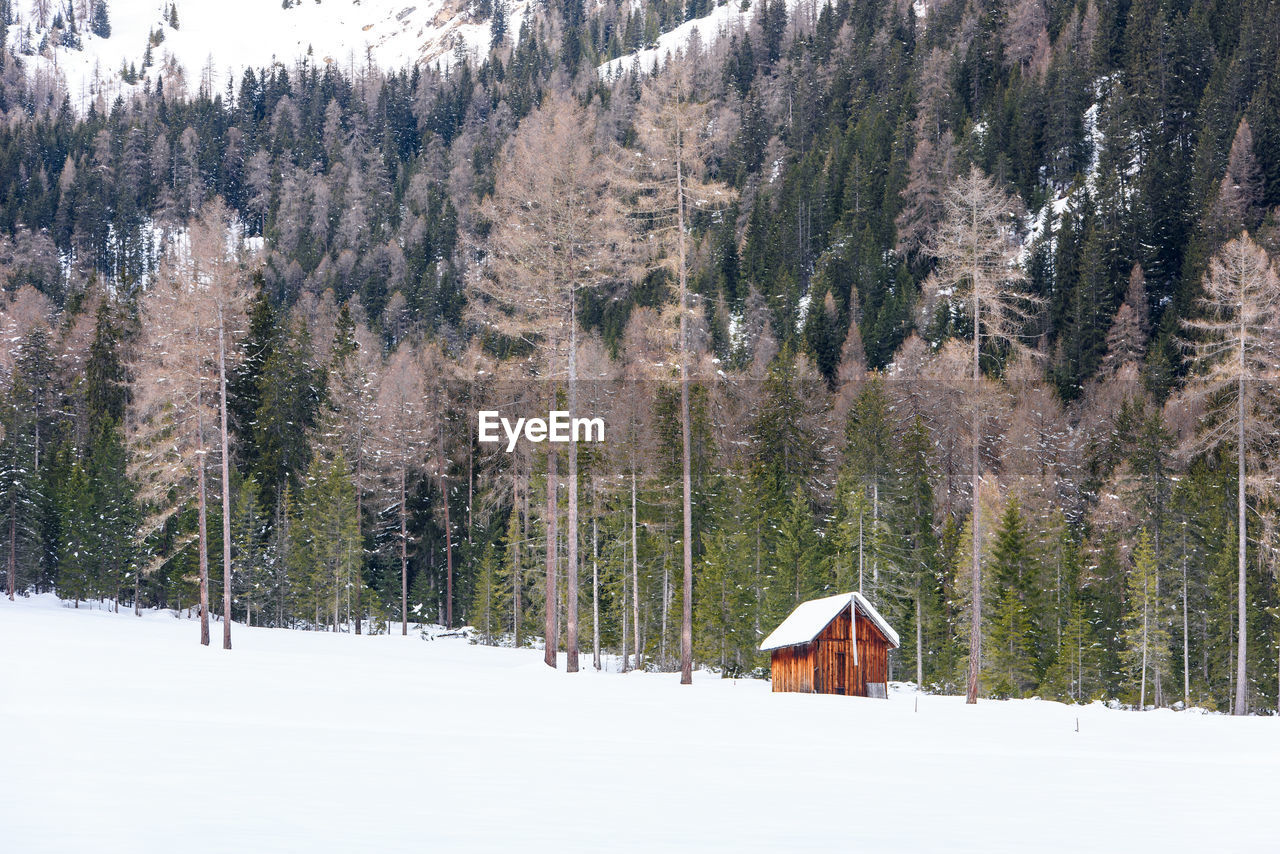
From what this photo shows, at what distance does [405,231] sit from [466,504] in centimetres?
8337

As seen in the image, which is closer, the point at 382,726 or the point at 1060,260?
the point at 382,726

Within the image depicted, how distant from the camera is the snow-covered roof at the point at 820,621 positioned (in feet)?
93.7

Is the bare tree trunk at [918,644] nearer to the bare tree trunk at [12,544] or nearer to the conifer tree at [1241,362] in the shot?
the conifer tree at [1241,362]

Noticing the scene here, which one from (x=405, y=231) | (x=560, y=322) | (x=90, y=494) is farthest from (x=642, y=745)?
(x=405, y=231)

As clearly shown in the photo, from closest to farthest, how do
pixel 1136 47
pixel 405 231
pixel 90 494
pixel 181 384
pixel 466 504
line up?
pixel 181 384 < pixel 90 494 < pixel 466 504 < pixel 1136 47 < pixel 405 231

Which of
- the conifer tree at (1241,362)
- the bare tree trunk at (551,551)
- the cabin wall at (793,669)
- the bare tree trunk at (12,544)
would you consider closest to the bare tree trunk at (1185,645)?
the conifer tree at (1241,362)

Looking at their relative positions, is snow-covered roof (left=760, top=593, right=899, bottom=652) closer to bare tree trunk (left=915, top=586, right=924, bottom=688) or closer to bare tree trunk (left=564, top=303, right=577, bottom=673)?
bare tree trunk (left=564, top=303, right=577, bottom=673)

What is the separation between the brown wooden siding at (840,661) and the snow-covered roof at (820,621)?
0.30 m

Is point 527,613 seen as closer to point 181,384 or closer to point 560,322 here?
point 181,384

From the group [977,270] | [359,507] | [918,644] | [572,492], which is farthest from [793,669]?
[359,507]

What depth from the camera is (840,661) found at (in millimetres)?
28969

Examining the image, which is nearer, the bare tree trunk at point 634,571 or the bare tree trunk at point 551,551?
the bare tree trunk at point 551,551

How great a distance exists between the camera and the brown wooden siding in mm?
28781

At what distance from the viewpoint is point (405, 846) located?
27.0 feet
